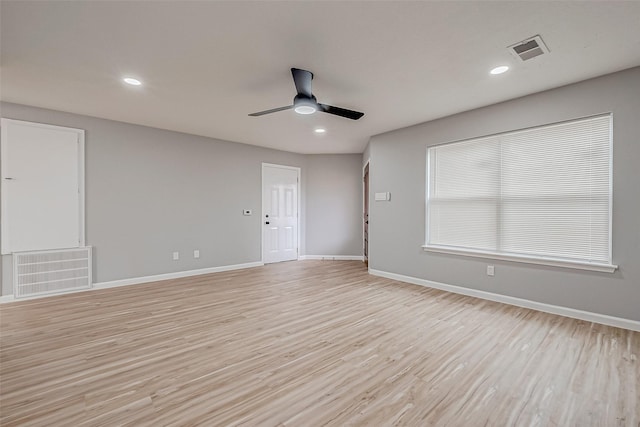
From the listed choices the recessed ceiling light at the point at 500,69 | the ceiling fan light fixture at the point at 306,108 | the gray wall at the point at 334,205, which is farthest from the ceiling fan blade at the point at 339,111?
the gray wall at the point at 334,205

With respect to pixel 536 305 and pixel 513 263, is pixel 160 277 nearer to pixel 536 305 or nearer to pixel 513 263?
pixel 513 263

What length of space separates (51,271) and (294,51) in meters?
4.34

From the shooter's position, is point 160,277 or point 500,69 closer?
point 500,69

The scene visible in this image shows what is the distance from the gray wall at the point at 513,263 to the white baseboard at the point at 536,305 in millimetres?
49

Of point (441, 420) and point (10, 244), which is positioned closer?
point (441, 420)

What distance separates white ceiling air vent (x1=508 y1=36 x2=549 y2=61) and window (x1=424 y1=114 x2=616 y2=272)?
3.87ft

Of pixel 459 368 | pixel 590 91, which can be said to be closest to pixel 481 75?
pixel 590 91

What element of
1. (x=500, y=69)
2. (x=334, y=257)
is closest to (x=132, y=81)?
(x=500, y=69)

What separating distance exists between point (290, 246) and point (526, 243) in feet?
14.8

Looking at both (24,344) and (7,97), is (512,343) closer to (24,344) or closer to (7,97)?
(24,344)

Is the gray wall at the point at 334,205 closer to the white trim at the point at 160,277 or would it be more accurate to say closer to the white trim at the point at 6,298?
the white trim at the point at 160,277

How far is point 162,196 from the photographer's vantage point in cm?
477

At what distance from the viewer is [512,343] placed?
8.16 ft

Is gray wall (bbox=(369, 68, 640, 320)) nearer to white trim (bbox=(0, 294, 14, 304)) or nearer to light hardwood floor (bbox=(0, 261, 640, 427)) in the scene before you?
light hardwood floor (bbox=(0, 261, 640, 427))
